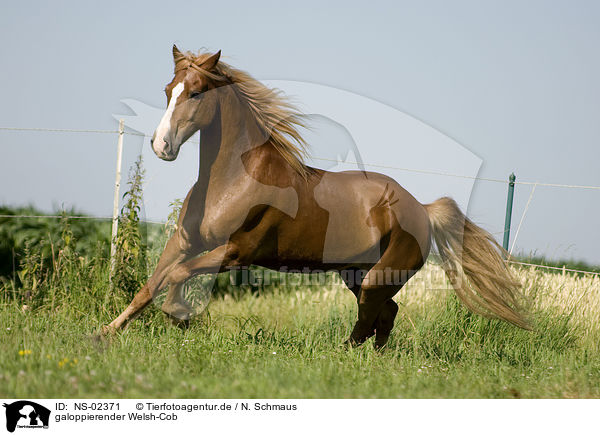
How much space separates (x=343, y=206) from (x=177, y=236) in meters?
1.32

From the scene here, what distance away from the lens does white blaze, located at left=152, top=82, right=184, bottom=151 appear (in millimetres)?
3789

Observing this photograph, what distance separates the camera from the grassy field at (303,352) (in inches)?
127

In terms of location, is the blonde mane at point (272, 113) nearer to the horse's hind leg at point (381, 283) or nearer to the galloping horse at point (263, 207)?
the galloping horse at point (263, 207)

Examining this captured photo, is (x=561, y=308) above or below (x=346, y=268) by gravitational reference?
below

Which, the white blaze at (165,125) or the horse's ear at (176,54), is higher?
the horse's ear at (176,54)

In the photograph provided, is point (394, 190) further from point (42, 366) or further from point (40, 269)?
point (40, 269)

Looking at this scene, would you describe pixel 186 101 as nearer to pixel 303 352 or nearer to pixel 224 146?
pixel 224 146

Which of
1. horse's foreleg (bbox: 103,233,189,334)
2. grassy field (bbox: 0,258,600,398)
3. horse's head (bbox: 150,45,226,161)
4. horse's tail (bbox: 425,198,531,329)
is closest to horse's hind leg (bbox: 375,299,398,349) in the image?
grassy field (bbox: 0,258,600,398)

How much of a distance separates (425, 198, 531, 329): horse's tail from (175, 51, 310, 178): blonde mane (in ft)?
4.90

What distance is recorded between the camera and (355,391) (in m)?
3.36

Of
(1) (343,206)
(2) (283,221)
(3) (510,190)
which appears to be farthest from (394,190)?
(3) (510,190)
